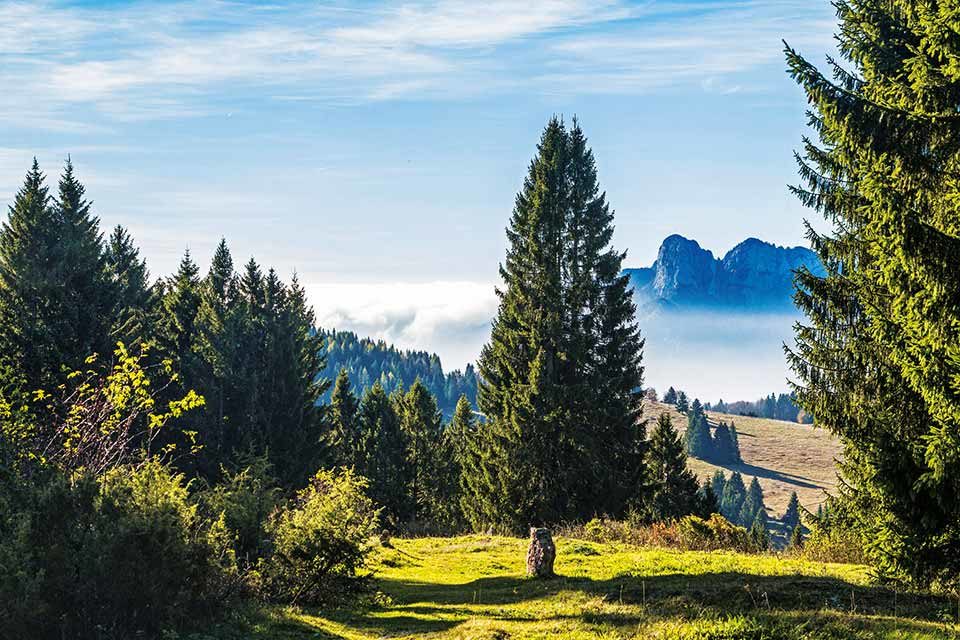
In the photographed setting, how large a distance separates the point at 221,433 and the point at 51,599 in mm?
29206

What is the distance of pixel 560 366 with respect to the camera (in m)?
36.8

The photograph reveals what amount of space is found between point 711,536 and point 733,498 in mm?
128813

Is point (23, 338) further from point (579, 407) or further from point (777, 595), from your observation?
point (777, 595)

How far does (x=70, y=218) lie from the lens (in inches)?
1452

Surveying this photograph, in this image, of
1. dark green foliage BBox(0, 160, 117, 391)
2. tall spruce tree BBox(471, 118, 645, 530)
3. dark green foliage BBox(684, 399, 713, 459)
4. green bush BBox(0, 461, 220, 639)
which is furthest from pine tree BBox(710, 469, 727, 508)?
green bush BBox(0, 461, 220, 639)

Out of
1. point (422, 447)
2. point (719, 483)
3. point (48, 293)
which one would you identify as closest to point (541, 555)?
point (48, 293)

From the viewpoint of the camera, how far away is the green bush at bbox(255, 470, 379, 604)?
52.6 feet

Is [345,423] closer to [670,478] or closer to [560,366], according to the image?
[670,478]

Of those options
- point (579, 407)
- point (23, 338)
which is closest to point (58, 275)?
point (23, 338)

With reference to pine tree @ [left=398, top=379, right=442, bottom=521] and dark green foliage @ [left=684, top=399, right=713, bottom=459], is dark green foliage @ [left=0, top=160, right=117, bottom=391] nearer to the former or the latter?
pine tree @ [left=398, top=379, right=442, bottom=521]

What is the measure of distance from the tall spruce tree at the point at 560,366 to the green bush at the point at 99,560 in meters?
24.0

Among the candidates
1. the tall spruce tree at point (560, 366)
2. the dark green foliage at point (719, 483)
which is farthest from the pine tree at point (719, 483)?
the tall spruce tree at point (560, 366)

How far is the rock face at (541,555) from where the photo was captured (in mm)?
18016

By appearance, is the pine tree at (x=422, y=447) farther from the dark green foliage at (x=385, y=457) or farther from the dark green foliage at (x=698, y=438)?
the dark green foliage at (x=698, y=438)
